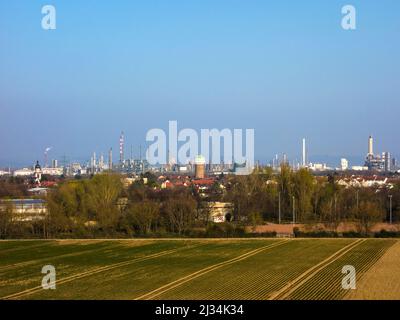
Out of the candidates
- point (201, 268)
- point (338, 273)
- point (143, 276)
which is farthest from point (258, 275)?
point (143, 276)

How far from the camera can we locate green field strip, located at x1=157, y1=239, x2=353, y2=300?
15.7 metres

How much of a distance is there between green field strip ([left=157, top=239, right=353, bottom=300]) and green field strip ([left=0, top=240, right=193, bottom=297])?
4.31 meters

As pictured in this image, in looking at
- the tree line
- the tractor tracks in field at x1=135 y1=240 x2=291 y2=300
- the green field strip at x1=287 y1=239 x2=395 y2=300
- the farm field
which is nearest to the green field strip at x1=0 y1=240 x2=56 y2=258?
the farm field

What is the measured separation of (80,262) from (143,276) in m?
4.77

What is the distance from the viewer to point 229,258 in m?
24.0

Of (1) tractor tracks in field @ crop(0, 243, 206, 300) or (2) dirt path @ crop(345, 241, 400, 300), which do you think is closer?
(2) dirt path @ crop(345, 241, 400, 300)

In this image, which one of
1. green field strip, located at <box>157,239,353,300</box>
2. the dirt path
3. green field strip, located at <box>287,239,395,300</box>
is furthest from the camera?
green field strip, located at <box>157,239,353,300</box>

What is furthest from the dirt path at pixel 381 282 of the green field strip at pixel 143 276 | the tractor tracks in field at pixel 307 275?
the green field strip at pixel 143 276

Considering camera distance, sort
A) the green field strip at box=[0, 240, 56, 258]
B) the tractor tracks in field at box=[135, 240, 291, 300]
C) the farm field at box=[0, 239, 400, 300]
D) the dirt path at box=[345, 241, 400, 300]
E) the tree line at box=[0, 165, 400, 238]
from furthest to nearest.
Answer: the tree line at box=[0, 165, 400, 238] < the green field strip at box=[0, 240, 56, 258] < the farm field at box=[0, 239, 400, 300] < the tractor tracks in field at box=[135, 240, 291, 300] < the dirt path at box=[345, 241, 400, 300]

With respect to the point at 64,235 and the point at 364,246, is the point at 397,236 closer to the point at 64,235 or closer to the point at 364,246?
the point at 364,246

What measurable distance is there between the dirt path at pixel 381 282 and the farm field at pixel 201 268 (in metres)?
0.02

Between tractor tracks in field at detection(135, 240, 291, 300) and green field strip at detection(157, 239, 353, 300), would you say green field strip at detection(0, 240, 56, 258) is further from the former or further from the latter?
green field strip at detection(157, 239, 353, 300)

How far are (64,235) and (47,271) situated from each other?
536 inches

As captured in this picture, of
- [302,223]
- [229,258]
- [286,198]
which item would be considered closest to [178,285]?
[229,258]
